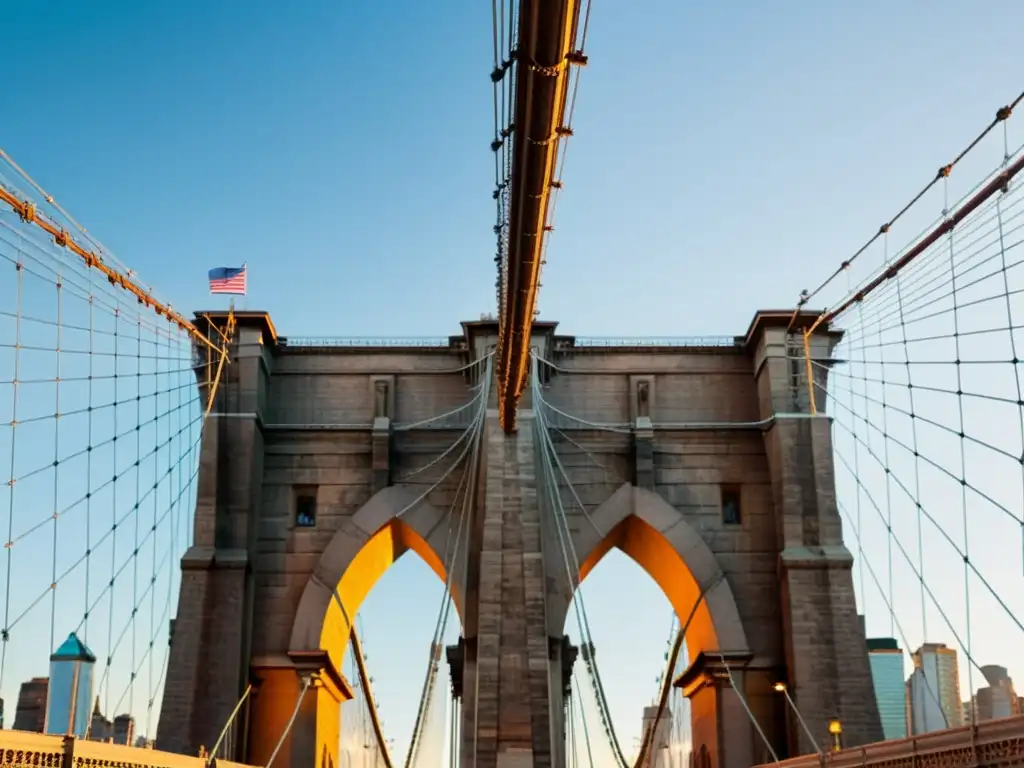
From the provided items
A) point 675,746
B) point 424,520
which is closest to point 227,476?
point 424,520

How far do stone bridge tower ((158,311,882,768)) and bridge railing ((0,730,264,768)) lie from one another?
394 inches

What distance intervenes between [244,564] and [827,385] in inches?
493

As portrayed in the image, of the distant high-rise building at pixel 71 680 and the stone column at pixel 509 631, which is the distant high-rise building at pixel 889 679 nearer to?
the stone column at pixel 509 631

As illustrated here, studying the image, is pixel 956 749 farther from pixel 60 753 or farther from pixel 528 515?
pixel 528 515

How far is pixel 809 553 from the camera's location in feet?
88.1

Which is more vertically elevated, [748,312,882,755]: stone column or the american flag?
the american flag

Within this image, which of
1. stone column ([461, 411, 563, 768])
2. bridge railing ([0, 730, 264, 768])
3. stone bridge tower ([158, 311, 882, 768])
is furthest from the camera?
stone bridge tower ([158, 311, 882, 768])

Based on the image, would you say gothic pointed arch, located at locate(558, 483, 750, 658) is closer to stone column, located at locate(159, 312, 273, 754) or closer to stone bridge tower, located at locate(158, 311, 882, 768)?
stone bridge tower, located at locate(158, 311, 882, 768)

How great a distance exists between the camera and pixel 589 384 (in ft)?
97.0

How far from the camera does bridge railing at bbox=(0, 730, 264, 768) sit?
12.7 m

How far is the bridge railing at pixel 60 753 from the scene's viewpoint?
501 inches

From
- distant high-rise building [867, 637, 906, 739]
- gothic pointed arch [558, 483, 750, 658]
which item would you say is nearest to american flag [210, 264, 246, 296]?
gothic pointed arch [558, 483, 750, 658]

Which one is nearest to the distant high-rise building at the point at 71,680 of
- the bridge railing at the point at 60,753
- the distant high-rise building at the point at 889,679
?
the bridge railing at the point at 60,753

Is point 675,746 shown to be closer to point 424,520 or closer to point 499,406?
point 424,520
